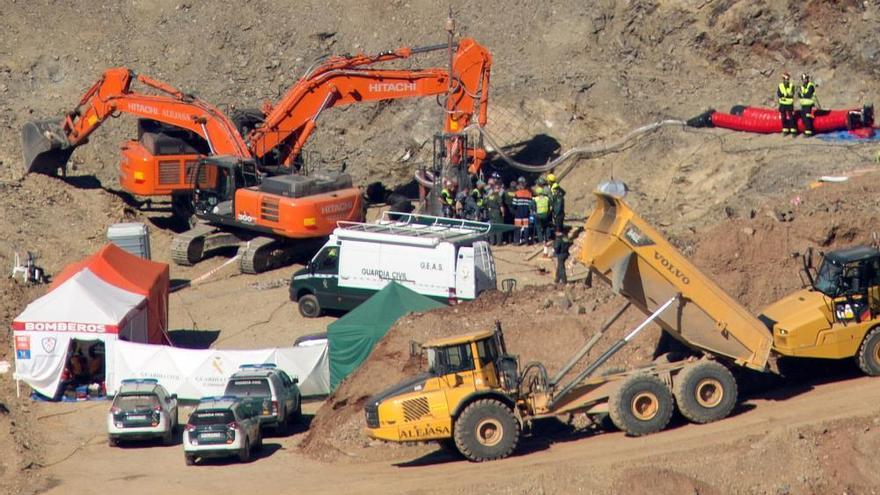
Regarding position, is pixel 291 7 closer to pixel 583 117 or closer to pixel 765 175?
pixel 583 117

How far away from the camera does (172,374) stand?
29.3m

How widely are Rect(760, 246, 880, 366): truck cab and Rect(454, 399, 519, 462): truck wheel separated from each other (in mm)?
4418

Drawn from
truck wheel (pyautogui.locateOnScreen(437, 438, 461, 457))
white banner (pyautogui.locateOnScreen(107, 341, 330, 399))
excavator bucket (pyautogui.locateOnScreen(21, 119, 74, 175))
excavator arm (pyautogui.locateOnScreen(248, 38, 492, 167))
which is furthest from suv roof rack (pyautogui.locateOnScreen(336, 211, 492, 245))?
excavator bucket (pyautogui.locateOnScreen(21, 119, 74, 175))

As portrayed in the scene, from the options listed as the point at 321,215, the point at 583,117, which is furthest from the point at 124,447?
the point at 583,117

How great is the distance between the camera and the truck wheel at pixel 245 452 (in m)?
24.8

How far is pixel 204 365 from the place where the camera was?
95.2 ft

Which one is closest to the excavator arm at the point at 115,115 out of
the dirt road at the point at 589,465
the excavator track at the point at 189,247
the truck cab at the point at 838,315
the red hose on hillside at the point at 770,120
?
the excavator track at the point at 189,247

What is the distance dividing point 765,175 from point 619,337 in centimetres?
1163

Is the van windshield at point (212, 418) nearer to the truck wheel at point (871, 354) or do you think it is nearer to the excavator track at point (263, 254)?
the truck wheel at point (871, 354)

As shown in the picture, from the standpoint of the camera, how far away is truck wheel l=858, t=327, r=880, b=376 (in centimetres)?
2369

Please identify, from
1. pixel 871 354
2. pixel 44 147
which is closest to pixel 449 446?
pixel 871 354

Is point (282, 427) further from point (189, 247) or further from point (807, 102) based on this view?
point (807, 102)

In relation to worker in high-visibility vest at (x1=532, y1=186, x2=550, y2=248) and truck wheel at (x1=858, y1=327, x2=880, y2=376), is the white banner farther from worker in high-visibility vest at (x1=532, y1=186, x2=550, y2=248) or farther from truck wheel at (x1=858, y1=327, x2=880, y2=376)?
truck wheel at (x1=858, y1=327, x2=880, y2=376)

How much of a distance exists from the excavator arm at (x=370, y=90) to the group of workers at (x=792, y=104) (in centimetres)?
747
